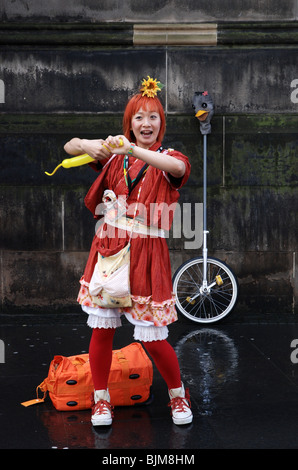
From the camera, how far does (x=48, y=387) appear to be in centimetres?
463

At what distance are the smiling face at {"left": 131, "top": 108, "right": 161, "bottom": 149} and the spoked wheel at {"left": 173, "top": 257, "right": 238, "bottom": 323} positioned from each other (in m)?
3.01

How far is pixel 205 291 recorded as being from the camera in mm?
6977

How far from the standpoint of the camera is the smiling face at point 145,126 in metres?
4.13

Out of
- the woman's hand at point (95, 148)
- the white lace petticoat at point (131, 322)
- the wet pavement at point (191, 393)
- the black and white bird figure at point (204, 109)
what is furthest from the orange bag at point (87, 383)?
the black and white bird figure at point (204, 109)

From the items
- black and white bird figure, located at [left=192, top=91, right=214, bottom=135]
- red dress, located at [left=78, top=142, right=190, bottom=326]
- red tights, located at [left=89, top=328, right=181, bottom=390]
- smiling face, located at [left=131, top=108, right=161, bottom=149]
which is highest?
black and white bird figure, located at [left=192, top=91, right=214, bottom=135]

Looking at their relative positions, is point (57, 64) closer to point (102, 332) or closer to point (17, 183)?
point (17, 183)

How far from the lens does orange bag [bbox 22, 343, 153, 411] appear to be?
4.52 meters

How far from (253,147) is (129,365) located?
351cm

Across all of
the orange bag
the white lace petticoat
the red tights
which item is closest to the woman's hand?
the white lace petticoat

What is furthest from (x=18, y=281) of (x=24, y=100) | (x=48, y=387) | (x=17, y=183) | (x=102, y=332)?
(x=102, y=332)

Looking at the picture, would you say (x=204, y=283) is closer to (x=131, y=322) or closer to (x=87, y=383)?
(x=87, y=383)

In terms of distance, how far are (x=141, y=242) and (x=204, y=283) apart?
2971mm

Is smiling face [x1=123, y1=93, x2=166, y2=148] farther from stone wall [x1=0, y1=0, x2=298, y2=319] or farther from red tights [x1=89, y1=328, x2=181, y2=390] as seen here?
stone wall [x1=0, y1=0, x2=298, y2=319]

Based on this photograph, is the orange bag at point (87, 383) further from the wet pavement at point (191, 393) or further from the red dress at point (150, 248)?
the red dress at point (150, 248)
